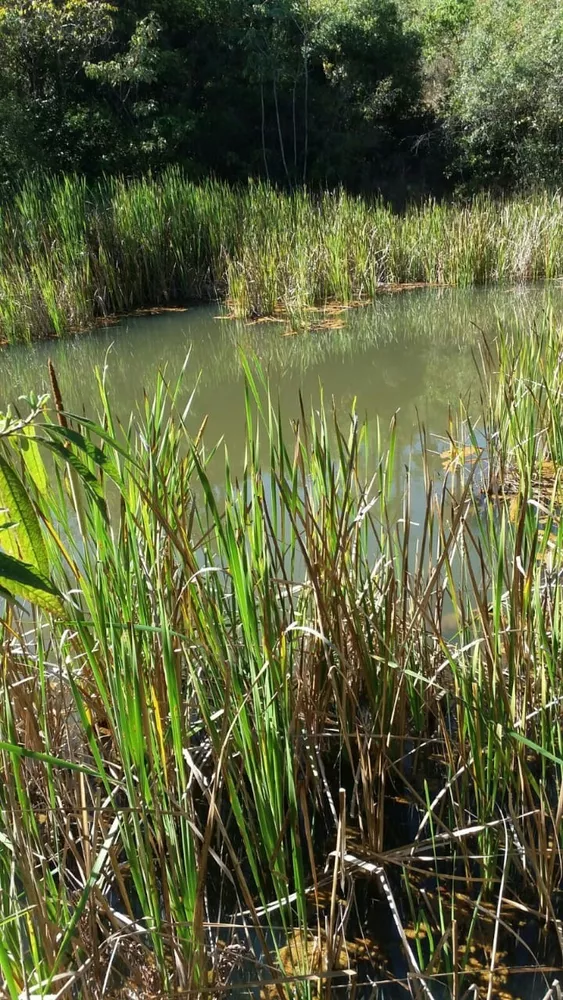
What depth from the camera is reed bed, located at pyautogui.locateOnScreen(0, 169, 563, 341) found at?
5.72 m

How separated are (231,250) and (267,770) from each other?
6.17 metres

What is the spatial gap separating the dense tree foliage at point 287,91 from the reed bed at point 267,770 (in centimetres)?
961

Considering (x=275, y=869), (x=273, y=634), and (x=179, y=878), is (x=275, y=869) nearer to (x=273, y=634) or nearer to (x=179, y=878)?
(x=179, y=878)

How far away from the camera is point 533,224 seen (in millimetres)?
6324

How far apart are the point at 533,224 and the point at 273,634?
6.08 meters

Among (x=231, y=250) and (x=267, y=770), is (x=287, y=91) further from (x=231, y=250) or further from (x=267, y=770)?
(x=267, y=770)

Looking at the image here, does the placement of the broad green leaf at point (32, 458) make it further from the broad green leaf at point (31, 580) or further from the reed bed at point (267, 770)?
the broad green leaf at point (31, 580)

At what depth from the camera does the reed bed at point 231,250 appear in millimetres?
5719

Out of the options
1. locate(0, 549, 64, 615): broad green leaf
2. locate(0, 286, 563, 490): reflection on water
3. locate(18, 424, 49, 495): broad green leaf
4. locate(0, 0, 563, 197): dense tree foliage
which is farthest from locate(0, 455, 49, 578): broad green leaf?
locate(0, 0, 563, 197): dense tree foliage

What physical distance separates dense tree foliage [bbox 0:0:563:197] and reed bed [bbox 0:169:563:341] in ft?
12.7

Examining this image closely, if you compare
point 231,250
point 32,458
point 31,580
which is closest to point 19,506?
point 31,580

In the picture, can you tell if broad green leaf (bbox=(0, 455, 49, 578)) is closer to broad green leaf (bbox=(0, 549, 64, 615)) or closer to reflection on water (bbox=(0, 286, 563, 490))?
broad green leaf (bbox=(0, 549, 64, 615))

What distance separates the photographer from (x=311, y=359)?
4508mm

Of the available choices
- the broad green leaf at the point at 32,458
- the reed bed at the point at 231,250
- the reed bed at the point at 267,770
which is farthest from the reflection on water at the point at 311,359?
the broad green leaf at the point at 32,458
